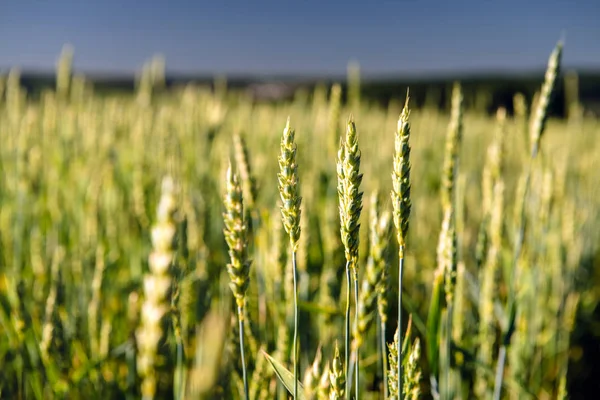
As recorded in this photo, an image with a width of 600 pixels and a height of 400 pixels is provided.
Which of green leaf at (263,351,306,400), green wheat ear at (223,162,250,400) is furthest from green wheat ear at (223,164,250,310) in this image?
A: green leaf at (263,351,306,400)

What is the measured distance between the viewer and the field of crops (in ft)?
2.09

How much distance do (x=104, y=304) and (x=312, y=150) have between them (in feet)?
5.90

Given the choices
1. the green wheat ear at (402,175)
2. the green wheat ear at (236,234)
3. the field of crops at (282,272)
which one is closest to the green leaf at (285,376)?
the field of crops at (282,272)

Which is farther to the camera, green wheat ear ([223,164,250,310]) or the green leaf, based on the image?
the green leaf

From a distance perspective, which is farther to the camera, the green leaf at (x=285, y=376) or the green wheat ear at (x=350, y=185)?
the green leaf at (x=285, y=376)

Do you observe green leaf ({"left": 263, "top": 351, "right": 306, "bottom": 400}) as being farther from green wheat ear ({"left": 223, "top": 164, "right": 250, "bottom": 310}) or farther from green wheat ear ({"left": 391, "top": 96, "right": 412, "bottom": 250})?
green wheat ear ({"left": 391, "top": 96, "right": 412, "bottom": 250})

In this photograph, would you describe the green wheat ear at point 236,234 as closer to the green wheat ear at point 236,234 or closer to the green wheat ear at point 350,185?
the green wheat ear at point 236,234

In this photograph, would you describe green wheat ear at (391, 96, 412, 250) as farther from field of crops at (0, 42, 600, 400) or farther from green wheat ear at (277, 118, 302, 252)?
green wheat ear at (277, 118, 302, 252)

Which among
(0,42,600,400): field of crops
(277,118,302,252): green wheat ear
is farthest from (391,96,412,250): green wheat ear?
(277,118,302,252): green wheat ear

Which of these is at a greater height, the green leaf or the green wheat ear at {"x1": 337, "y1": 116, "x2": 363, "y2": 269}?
the green wheat ear at {"x1": 337, "y1": 116, "x2": 363, "y2": 269}

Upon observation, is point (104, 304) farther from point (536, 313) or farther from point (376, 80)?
point (376, 80)

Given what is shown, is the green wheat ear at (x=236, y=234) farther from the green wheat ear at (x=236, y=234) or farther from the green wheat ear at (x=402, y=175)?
the green wheat ear at (x=402, y=175)

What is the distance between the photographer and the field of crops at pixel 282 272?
0.64 metres

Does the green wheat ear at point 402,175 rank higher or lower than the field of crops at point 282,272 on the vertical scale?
higher
